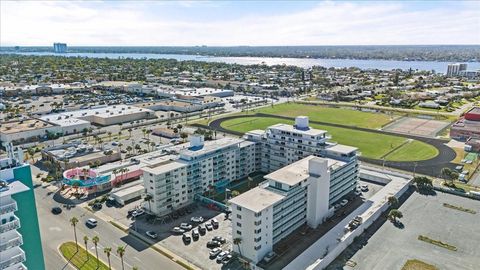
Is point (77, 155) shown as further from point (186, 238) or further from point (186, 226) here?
point (186, 238)

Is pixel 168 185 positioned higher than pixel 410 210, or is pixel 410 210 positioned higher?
pixel 168 185

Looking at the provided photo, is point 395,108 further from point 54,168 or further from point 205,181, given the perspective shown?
point 54,168

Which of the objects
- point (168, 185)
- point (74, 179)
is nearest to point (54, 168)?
point (74, 179)

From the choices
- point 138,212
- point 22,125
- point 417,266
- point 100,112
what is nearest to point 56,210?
point 138,212

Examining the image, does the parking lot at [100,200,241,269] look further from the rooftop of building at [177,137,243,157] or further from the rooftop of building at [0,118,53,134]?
the rooftop of building at [0,118,53,134]

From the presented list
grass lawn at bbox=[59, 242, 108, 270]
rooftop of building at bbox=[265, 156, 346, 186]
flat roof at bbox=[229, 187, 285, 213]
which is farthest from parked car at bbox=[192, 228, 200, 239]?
rooftop of building at bbox=[265, 156, 346, 186]
